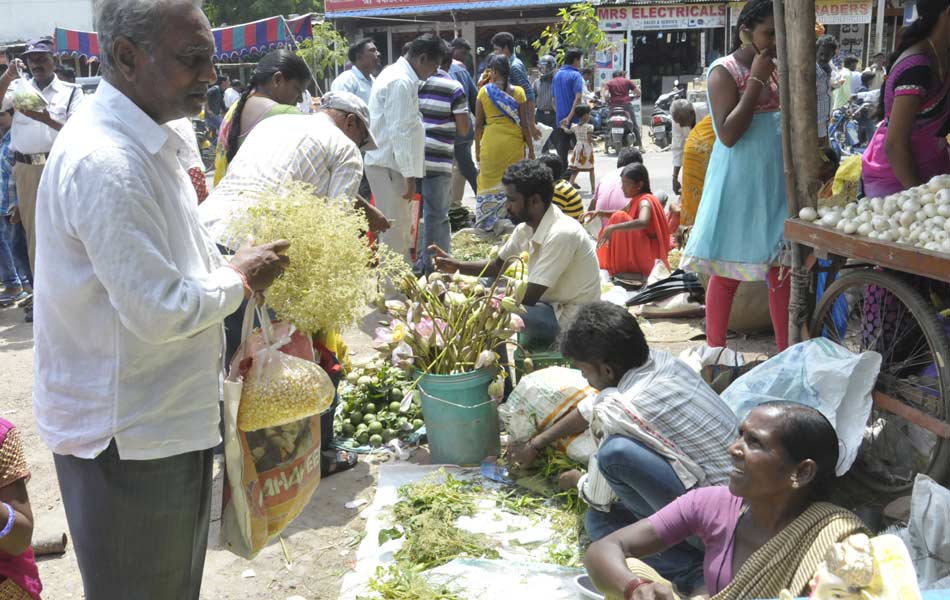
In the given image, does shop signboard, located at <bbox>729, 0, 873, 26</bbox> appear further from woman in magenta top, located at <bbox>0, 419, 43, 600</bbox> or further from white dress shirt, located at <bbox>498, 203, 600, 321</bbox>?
woman in magenta top, located at <bbox>0, 419, 43, 600</bbox>

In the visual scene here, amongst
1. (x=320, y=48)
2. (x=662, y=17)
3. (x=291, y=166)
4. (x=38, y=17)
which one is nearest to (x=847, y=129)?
(x=662, y=17)

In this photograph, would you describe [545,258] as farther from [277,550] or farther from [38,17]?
[38,17]

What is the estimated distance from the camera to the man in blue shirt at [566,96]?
10875mm

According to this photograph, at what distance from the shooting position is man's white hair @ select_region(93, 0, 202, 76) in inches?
68.9

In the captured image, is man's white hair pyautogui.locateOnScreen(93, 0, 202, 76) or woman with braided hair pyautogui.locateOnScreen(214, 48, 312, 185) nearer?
man's white hair pyautogui.locateOnScreen(93, 0, 202, 76)

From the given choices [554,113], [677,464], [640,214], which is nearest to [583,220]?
[640,214]

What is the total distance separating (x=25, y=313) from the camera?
23.0 ft

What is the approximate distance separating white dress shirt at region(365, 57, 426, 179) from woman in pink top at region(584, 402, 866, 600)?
453 centimetres

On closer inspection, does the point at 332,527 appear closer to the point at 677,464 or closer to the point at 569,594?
the point at 569,594

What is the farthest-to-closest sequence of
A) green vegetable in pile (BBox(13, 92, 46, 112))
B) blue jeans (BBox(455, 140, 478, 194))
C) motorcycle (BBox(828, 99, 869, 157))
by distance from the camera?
motorcycle (BBox(828, 99, 869, 157)) → blue jeans (BBox(455, 140, 478, 194)) → green vegetable in pile (BBox(13, 92, 46, 112))

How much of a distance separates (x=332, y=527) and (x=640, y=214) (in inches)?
151

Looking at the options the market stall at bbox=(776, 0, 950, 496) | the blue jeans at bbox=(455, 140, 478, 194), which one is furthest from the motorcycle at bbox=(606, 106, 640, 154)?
the market stall at bbox=(776, 0, 950, 496)

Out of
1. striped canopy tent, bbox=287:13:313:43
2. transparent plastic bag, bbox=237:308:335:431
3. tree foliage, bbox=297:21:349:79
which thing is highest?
striped canopy tent, bbox=287:13:313:43

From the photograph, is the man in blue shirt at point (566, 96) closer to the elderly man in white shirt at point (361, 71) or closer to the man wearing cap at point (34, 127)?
the elderly man in white shirt at point (361, 71)
